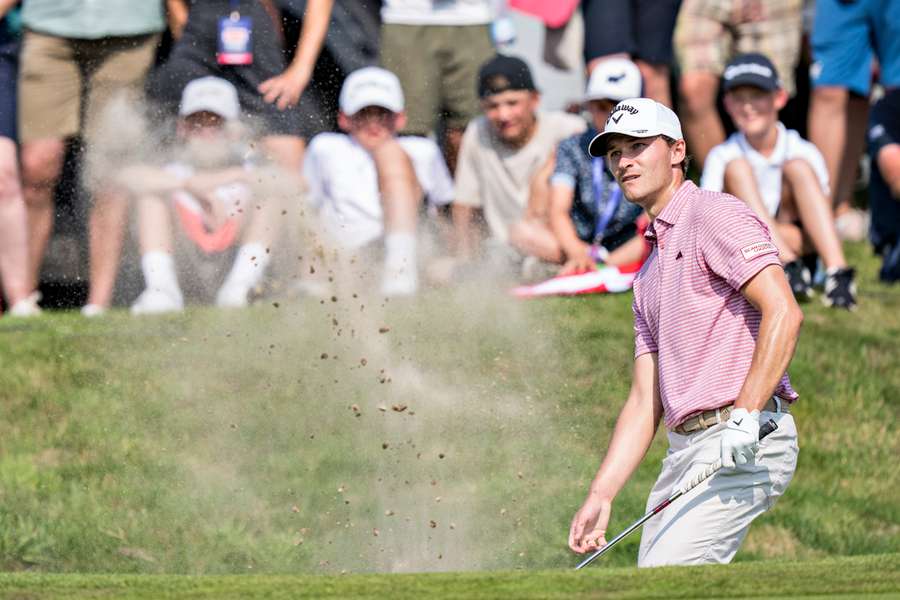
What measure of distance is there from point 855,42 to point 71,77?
17.0 ft

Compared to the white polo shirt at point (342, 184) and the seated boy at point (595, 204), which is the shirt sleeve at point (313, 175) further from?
the seated boy at point (595, 204)

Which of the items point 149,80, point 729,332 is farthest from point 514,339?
point 729,332

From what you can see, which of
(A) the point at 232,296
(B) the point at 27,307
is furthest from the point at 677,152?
(B) the point at 27,307

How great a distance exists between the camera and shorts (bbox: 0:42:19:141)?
33.4 feet

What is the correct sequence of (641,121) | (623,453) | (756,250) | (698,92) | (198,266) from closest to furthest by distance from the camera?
(756,250), (641,121), (623,453), (198,266), (698,92)

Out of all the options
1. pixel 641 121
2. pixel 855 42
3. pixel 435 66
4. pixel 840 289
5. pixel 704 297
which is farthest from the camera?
pixel 855 42

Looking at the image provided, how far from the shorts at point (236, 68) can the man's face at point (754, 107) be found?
2621mm

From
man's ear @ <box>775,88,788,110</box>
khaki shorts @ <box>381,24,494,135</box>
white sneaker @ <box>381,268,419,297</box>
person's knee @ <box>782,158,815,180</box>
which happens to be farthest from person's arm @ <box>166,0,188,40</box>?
person's knee @ <box>782,158,815,180</box>

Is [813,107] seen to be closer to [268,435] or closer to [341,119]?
[341,119]

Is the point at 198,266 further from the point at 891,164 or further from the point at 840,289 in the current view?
the point at 891,164

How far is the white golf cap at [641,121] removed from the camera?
5703mm

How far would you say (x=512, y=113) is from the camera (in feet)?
35.1

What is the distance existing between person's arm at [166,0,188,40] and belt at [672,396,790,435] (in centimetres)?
574

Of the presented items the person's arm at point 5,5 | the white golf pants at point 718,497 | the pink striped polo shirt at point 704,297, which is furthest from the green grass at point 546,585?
the person's arm at point 5,5
